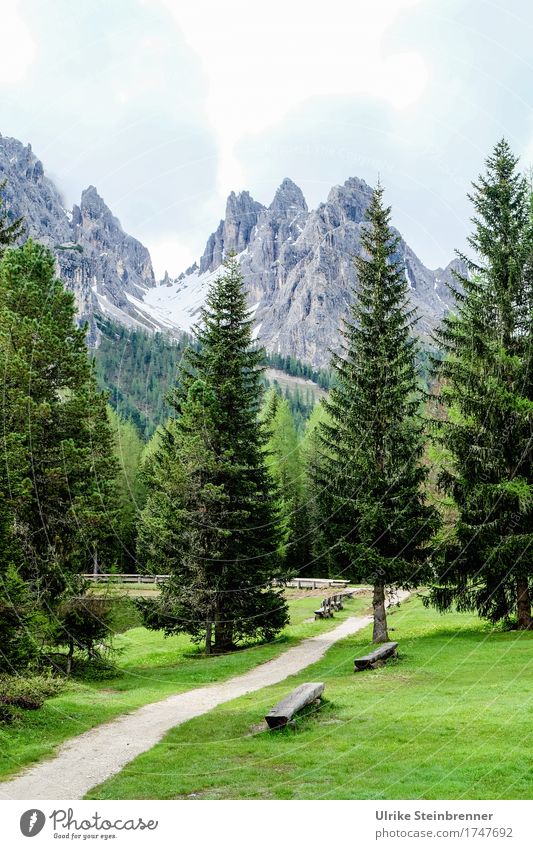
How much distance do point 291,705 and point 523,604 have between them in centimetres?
1260

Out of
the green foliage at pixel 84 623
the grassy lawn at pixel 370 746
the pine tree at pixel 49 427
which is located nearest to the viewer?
the grassy lawn at pixel 370 746

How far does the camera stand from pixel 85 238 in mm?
12766

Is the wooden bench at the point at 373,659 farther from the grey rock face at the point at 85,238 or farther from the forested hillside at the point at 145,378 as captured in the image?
the forested hillside at the point at 145,378

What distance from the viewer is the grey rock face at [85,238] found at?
38.5 ft

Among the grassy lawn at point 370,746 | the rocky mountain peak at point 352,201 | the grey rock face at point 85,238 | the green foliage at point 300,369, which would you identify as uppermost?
the green foliage at point 300,369

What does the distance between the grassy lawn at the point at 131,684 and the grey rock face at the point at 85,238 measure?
27.5 ft

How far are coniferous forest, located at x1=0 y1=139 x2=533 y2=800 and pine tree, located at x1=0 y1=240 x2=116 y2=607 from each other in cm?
6

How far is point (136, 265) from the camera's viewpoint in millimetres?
13109

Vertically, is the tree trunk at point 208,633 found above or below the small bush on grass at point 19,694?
below

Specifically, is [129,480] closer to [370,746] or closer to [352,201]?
[352,201]

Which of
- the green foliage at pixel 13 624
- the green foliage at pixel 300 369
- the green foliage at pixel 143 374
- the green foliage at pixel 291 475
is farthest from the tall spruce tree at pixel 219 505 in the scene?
the green foliage at pixel 300 369

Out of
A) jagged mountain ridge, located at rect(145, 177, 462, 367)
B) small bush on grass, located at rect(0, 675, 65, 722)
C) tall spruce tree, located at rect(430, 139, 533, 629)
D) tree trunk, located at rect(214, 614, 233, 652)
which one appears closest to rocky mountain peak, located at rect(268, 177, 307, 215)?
jagged mountain ridge, located at rect(145, 177, 462, 367)
